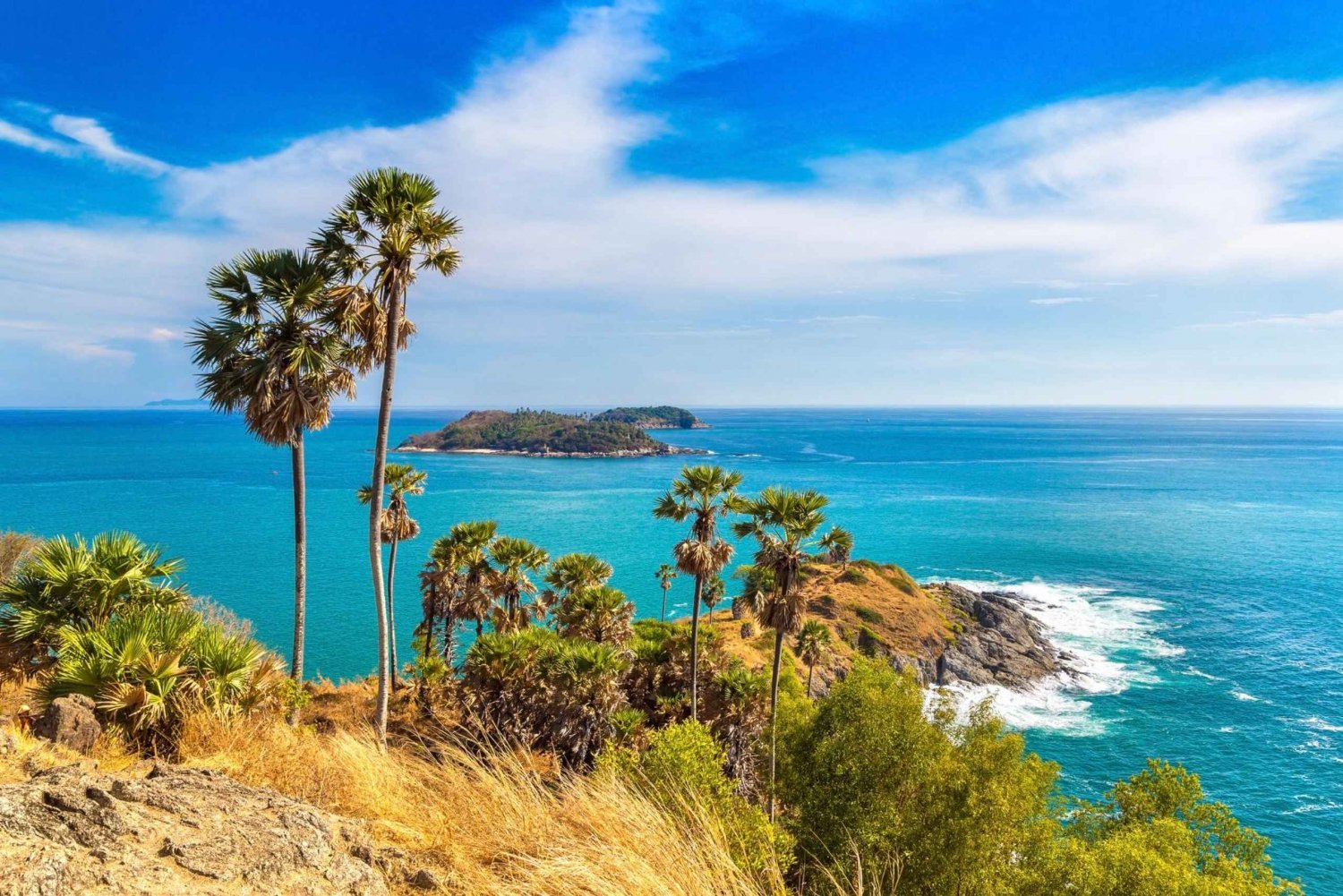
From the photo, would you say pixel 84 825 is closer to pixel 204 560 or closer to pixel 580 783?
pixel 580 783

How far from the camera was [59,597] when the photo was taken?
12.0 meters

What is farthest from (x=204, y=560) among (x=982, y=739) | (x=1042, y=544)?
(x=1042, y=544)

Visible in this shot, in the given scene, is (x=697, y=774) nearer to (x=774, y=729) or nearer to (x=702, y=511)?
(x=774, y=729)

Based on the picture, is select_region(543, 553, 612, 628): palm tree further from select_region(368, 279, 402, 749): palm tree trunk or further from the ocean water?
the ocean water

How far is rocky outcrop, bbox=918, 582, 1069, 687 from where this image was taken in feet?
156

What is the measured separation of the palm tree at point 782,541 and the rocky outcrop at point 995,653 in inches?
1234

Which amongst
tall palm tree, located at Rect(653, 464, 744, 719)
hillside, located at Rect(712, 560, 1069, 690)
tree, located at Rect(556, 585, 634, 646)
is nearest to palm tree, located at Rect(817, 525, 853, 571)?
tall palm tree, located at Rect(653, 464, 744, 719)

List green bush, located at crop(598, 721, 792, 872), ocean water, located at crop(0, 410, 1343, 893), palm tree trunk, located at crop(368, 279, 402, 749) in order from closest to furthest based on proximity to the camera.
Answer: green bush, located at crop(598, 721, 792, 872)
palm tree trunk, located at crop(368, 279, 402, 749)
ocean water, located at crop(0, 410, 1343, 893)

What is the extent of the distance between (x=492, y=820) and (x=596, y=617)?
60.7 feet

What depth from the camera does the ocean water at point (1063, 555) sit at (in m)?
36.6

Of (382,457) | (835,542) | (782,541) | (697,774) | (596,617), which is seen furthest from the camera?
(596,617)

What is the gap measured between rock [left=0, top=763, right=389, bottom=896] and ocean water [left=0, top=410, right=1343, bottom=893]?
3637 cm

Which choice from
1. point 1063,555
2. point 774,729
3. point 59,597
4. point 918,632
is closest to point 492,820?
point 59,597

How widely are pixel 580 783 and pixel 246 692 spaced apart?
18.8 ft
